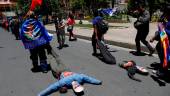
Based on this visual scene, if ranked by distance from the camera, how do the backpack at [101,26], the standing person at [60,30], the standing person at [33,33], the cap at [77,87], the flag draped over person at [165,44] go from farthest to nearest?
the standing person at [60,30] < the backpack at [101,26] < the standing person at [33,33] < the flag draped over person at [165,44] < the cap at [77,87]

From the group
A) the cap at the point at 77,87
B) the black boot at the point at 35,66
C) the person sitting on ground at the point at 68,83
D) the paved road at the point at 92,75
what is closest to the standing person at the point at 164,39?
the paved road at the point at 92,75

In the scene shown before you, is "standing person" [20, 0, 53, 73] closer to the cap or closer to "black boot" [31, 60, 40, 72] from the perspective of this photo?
"black boot" [31, 60, 40, 72]

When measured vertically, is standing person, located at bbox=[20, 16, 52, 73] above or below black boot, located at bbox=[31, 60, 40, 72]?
above

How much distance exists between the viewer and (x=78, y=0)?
248 feet

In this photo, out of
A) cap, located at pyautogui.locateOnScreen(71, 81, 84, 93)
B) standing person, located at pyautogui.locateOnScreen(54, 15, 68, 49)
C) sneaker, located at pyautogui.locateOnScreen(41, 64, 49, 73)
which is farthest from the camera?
standing person, located at pyautogui.locateOnScreen(54, 15, 68, 49)

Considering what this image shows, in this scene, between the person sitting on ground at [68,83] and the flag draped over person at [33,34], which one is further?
the flag draped over person at [33,34]

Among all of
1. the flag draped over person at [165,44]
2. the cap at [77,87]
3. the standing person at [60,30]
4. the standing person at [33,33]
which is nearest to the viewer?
the cap at [77,87]

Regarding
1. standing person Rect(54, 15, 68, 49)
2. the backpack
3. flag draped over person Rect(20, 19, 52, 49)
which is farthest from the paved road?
standing person Rect(54, 15, 68, 49)

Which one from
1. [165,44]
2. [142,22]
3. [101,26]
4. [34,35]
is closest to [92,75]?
[34,35]

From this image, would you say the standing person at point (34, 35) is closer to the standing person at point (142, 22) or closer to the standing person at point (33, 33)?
the standing person at point (33, 33)

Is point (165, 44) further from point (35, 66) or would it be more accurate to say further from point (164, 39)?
point (35, 66)

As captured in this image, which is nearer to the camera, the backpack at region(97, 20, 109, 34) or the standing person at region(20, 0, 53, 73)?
the standing person at region(20, 0, 53, 73)

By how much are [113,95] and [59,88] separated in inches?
51.6

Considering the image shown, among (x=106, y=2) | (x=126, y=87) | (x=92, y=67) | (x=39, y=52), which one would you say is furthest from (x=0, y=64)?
(x=106, y=2)
